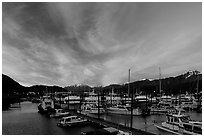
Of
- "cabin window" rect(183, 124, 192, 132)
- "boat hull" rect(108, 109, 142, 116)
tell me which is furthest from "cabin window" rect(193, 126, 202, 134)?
"boat hull" rect(108, 109, 142, 116)

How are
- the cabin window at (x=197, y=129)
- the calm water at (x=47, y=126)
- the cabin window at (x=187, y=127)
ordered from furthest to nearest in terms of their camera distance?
the calm water at (x=47, y=126), the cabin window at (x=187, y=127), the cabin window at (x=197, y=129)

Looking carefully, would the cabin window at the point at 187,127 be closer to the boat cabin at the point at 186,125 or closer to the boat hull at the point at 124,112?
the boat cabin at the point at 186,125

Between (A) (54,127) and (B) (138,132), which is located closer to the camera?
(B) (138,132)

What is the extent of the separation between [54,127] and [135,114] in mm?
7252

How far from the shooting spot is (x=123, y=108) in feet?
61.9

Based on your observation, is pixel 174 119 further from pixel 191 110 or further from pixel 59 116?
pixel 191 110

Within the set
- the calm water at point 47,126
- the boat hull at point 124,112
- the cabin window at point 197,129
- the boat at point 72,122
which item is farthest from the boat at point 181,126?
the boat hull at point 124,112

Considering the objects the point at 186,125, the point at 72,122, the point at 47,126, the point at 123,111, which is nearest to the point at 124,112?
the point at 123,111

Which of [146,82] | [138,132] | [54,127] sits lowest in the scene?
[54,127]

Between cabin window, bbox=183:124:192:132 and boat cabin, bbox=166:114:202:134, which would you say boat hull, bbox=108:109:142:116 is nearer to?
boat cabin, bbox=166:114:202:134

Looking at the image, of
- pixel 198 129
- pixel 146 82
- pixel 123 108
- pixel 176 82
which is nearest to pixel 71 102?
pixel 123 108

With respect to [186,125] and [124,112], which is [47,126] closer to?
[124,112]

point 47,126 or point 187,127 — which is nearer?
point 187,127

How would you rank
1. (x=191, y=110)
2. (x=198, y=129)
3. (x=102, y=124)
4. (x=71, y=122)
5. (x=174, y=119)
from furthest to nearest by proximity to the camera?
(x=191, y=110), (x=71, y=122), (x=174, y=119), (x=102, y=124), (x=198, y=129)
